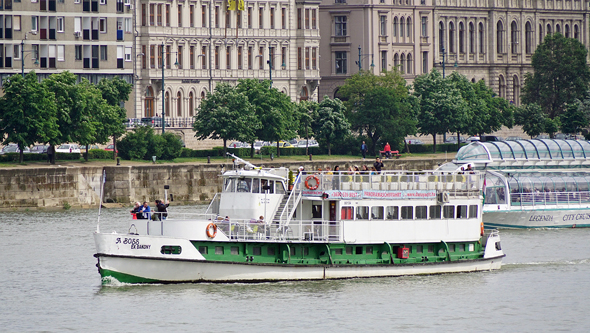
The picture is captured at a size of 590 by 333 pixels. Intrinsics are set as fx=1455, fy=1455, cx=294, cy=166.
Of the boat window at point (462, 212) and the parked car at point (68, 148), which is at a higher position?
the parked car at point (68, 148)

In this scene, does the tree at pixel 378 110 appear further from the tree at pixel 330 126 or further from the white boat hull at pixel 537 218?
the white boat hull at pixel 537 218

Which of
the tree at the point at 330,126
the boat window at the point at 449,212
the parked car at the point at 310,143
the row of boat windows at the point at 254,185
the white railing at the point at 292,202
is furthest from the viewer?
the parked car at the point at 310,143

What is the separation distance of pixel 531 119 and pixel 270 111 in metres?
43.0

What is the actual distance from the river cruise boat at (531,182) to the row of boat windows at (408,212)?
77.5 ft

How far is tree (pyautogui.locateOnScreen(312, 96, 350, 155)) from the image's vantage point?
12625cm

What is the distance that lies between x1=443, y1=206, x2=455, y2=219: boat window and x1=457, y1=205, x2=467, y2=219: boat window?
0.34 meters

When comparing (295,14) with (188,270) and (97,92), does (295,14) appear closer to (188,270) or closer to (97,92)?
(97,92)

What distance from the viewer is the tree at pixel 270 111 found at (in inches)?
4710

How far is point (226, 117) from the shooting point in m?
117

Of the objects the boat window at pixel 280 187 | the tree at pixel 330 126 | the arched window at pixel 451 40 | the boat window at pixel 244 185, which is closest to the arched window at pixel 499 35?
the arched window at pixel 451 40

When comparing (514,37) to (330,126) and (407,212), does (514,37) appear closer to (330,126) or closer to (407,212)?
(330,126)

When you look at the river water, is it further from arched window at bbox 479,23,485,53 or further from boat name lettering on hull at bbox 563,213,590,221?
arched window at bbox 479,23,485,53

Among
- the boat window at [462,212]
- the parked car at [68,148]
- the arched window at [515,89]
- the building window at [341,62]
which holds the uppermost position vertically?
the building window at [341,62]

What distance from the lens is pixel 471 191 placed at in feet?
201
